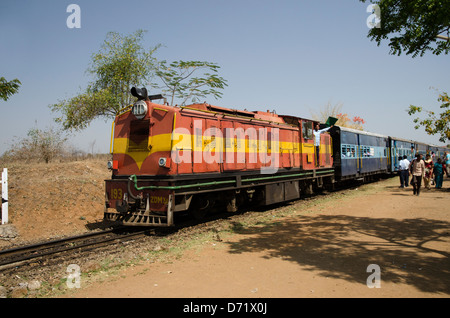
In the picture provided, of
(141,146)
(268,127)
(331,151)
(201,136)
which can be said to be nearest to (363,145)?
(331,151)

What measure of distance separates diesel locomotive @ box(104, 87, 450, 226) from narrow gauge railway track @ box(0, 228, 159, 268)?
46 cm

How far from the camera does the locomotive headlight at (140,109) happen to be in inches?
338

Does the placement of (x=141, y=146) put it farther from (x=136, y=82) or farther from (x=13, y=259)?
(x=136, y=82)

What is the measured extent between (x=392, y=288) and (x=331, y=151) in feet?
45.1

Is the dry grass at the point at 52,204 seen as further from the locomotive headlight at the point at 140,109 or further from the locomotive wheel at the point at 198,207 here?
the locomotive headlight at the point at 140,109

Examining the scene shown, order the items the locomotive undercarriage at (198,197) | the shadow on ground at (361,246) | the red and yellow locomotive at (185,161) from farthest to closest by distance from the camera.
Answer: the red and yellow locomotive at (185,161) < the locomotive undercarriage at (198,197) < the shadow on ground at (361,246)

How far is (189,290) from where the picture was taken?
4699 millimetres

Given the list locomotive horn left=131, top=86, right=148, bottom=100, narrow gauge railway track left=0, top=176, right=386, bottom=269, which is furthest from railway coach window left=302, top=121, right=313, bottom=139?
locomotive horn left=131, top=86, right=148, bottom=100

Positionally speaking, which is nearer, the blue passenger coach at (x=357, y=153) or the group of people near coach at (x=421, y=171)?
the group of people near coach at (x=421, y=171)

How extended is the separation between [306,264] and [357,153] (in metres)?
16.0

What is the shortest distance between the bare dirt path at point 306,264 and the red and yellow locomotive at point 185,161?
1691 millimetres

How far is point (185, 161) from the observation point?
8.58 m

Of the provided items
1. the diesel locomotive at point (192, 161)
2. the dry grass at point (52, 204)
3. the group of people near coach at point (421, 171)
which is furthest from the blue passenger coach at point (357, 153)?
the dry grass at point (52, 204)

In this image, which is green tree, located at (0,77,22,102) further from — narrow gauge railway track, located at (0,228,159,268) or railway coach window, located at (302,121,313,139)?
railway coach window, located at (302,121,313,139)
